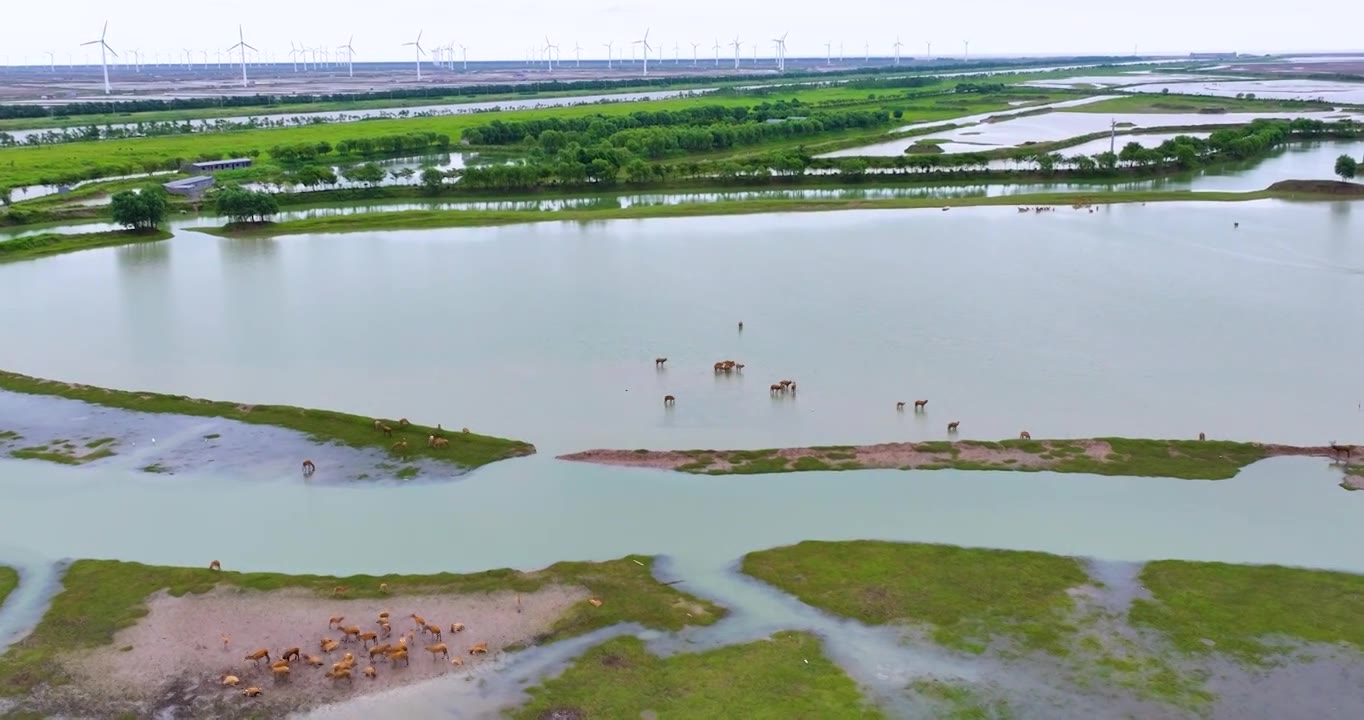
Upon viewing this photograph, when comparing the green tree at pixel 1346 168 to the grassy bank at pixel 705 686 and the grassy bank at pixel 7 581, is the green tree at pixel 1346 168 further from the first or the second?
the grassy bank at pixel 7 581

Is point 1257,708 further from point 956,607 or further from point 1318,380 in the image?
point 1318,380

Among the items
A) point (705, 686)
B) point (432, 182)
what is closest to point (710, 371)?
point (705, 686)

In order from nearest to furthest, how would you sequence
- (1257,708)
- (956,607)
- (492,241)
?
(1257,708) → (956,607) → (492,241)

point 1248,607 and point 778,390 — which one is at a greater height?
point 778,390

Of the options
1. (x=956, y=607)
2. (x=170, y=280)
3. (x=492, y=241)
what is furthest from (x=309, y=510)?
(x=492, y=241)

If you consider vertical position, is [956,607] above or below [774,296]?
below

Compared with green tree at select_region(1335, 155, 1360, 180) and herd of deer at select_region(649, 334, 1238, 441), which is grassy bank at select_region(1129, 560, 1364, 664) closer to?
herd of deer at select_region(649, 334, 1238, 441)

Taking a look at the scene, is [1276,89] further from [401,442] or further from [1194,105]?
[401,442]

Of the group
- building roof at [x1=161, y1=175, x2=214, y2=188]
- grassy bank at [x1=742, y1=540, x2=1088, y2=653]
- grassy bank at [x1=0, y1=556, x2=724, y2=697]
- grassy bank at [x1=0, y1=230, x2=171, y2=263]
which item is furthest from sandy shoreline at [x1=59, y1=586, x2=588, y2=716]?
building roof at [x1=161, y1=175, x2=214, y2=188]
